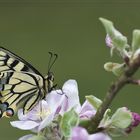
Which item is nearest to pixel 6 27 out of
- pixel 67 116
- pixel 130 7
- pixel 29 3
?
pixel 29 3

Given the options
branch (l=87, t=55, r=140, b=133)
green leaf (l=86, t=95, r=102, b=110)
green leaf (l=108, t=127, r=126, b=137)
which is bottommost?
green leaf (l=108, t=127, r=126, b=137)

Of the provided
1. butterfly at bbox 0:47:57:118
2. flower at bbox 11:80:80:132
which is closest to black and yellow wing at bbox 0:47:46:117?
butterfly at bbox 0:47:57:118

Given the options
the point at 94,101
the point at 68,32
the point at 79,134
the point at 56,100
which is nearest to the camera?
the point at 79,134

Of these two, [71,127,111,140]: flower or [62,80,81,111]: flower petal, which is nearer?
[71,127,111,140]: flower

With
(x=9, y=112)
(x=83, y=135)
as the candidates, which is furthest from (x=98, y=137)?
(x=9, y=112)

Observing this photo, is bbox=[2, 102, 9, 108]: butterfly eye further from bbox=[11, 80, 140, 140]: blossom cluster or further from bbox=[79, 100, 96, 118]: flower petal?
bbox=[79, 100, 96, 118]: flower petal

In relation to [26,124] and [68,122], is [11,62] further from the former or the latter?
[68,122]

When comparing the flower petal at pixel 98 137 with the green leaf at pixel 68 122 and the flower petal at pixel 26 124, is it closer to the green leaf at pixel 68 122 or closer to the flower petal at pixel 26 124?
the green leaf at pixel 68 122
